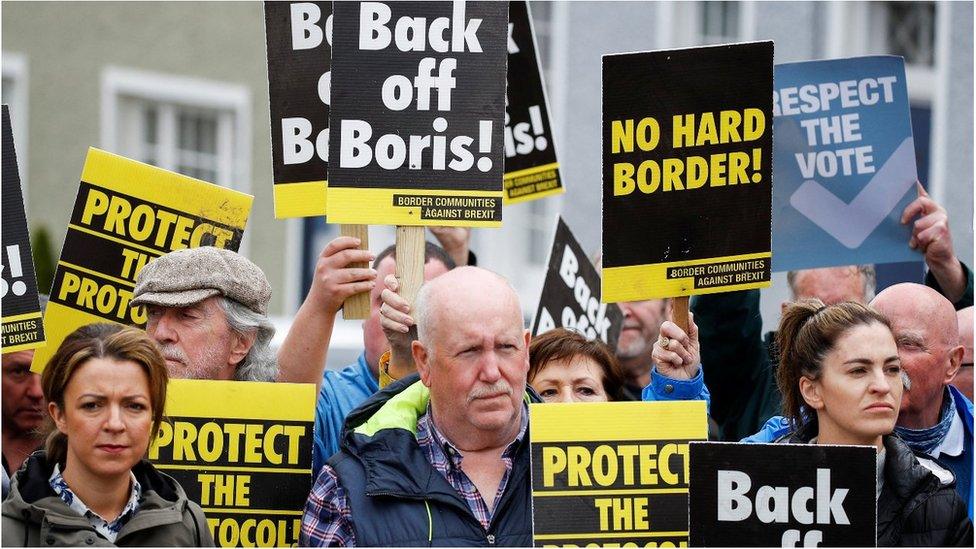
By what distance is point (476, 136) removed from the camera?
5.34 metres

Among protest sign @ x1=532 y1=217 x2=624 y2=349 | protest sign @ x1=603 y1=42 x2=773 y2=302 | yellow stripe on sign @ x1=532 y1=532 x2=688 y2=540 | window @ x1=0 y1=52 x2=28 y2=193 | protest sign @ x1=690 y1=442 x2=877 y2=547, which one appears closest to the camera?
protest sign @ x1=690 y1=442 x2=877 y2=547

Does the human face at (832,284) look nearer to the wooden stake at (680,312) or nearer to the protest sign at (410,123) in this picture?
the wooden stake at (680,312)

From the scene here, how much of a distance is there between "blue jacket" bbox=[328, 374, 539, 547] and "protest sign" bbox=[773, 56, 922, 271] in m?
1.90

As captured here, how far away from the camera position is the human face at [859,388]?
15.3ft

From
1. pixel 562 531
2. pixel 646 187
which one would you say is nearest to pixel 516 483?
pixel 562 531

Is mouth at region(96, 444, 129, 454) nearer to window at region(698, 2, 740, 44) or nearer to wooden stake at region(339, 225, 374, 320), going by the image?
wooden stake at region(339, 225, 374, 320)

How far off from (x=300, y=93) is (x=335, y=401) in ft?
3.42

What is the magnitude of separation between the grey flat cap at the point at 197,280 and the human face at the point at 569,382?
94 cm

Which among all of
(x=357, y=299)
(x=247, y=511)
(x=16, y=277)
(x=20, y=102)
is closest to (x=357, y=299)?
(x=357, y=299)

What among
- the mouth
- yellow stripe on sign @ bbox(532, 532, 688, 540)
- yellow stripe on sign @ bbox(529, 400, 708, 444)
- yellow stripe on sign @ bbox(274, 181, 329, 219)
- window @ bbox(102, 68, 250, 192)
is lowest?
yellow stripe on sign @ bbox(532, 532, 688, 540)

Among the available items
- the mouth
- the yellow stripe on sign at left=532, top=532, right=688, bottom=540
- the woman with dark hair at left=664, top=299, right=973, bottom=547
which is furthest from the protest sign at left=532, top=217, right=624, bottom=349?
the mouth

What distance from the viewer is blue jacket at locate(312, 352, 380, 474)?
17.9 feet

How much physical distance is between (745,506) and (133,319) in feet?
7.36

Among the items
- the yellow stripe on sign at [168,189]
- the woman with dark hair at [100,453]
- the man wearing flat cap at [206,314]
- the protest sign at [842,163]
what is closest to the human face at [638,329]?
the protest sign at [842,163]
